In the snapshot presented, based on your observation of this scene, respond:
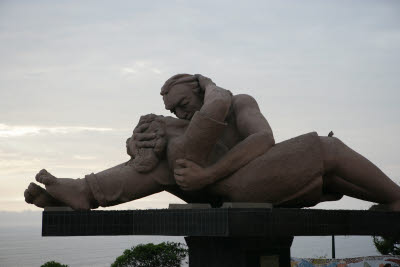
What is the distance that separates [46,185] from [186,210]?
1382 mm

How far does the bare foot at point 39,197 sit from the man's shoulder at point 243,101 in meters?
1.97

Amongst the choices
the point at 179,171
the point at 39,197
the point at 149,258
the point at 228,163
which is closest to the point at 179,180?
the point at 179,171

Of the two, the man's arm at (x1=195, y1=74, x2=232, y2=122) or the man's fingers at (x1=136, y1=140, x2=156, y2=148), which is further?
the man's fingers at (x1=136, y1=140, x2=156, y2=148)

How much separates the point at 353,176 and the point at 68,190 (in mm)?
2750

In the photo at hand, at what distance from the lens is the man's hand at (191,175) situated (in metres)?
5.64

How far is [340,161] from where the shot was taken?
233 inches

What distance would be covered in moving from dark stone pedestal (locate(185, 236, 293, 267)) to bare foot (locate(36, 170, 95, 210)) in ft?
3.69

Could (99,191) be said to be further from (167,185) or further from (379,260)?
(379,260)

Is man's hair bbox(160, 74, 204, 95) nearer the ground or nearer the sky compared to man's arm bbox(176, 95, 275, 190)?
nearer the sky

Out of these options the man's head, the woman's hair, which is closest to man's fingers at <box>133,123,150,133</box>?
the woman's hair

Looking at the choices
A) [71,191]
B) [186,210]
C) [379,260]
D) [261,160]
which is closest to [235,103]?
[261,160]

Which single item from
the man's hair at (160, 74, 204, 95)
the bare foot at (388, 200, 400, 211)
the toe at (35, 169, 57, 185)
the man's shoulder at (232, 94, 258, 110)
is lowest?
the bare foot at (388, 200, 400, 211)

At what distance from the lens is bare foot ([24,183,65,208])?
19.2 feet

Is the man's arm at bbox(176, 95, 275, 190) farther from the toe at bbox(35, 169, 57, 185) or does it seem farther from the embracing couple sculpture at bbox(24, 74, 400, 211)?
the toe at bbox(35, 169, 57, 185)
